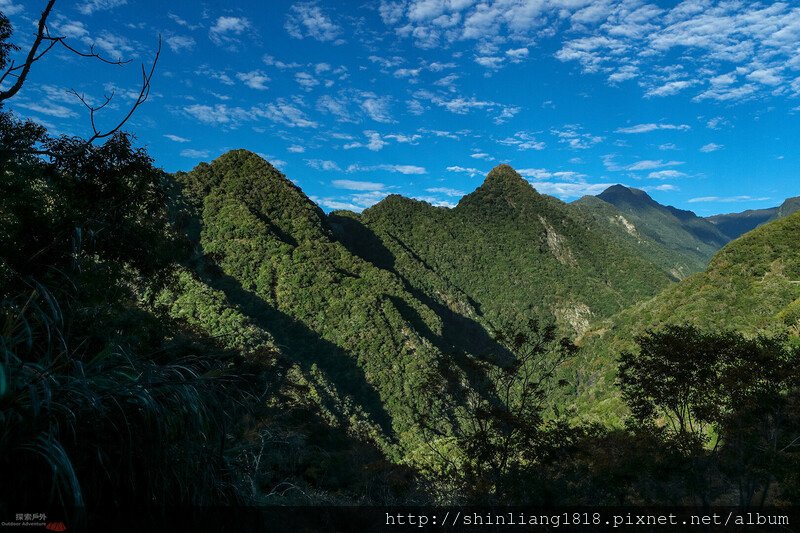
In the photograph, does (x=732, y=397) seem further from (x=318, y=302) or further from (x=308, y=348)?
(x=318, y=302)

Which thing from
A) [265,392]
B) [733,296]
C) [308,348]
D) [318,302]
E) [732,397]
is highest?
[318,302]

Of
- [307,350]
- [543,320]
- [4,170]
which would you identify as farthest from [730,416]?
[543,320]

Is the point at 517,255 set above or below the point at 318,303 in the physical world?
above

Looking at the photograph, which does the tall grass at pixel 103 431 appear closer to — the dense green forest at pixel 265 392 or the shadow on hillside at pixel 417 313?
the dense green forest at pixel 265 392

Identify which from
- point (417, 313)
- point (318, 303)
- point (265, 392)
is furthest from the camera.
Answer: point (417, 313)

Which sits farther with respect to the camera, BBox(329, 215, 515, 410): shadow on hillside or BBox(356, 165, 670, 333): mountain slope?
BBox(356, 165, 670, 333): mountain slope

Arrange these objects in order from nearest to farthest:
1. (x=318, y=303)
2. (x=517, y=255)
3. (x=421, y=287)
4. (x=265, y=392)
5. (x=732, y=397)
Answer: (x=732, y=397), (x=265, y=392), (x=318, y=303), (x=421, y=287), (x=517, y=255)

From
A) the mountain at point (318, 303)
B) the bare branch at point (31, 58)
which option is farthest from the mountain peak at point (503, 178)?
the bare branch at point (31, 58)

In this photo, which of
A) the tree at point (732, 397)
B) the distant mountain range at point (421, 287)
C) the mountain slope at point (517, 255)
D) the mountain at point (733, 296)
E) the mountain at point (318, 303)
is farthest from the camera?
the mountain slope at point (517, 255)

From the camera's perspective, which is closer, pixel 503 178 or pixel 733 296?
pixel 733 296

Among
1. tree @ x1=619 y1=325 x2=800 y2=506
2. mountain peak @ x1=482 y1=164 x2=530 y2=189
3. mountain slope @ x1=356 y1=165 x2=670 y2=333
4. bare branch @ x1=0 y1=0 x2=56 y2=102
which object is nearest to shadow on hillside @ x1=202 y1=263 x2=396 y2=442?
tree @ x1=619 y1=325 x2=800 y2=506

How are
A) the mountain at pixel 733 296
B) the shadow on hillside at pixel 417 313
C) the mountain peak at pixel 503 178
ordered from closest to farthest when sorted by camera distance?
the mountain at pixel 733 296 → the shadow on hillside at pixel 417 313 → the mountain peak at pixel 503 178

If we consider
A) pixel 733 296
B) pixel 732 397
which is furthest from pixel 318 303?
pixel 732 397

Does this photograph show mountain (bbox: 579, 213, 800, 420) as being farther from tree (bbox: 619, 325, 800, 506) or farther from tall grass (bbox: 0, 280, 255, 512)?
tall grass (bbox: 0, 280, 255, 512)
